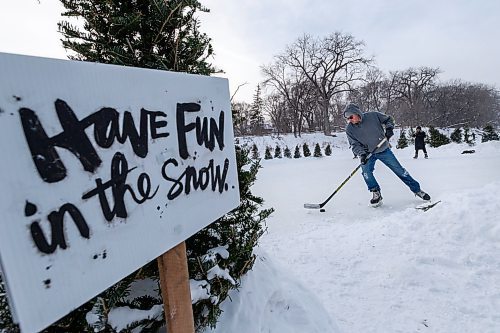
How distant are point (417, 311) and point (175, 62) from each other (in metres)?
2.75

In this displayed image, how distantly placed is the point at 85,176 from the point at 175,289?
67 cm

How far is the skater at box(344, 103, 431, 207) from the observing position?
5.43m

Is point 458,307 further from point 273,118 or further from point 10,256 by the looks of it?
point 273,118

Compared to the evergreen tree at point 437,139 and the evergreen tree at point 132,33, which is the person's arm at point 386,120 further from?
the evergreen tree at point 437,139

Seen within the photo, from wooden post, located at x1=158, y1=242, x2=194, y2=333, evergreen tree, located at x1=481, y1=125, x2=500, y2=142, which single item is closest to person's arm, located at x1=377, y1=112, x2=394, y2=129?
wooden post, located at x1=158, y1=242, x2=194, y2=333

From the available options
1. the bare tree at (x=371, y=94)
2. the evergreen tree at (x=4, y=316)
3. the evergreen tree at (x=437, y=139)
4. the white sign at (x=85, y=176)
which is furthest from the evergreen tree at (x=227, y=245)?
the bare tree at (x=371, y=94)

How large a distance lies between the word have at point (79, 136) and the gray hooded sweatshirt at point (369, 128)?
4.96m

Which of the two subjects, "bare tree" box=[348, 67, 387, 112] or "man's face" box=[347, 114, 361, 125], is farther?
"bare tree" box=[348, 67, 387, 112]

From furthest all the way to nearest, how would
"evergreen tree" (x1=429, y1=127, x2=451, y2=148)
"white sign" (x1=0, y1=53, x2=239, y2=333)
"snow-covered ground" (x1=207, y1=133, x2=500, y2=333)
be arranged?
"evergreen tree" (x1=429, y1=127, x2=451, y2=148)
"snow-covered ground" (x1=207, y1=133, x2=500, y2=333)
"white sign" (x1=0, y1=53, x2=239, y2=333)

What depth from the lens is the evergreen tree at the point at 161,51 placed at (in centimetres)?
166

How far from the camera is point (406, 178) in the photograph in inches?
216

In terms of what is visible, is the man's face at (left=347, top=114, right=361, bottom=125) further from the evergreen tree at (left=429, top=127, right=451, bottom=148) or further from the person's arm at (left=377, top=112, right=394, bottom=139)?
the evergreen tree at (left=429, top=127, right=451, bottom=148)

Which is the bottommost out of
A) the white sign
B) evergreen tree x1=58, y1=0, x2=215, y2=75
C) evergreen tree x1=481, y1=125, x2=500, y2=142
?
evergreen tree x1=481, y1=125, x2=500, y2=142

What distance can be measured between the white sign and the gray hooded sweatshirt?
4838 mm
